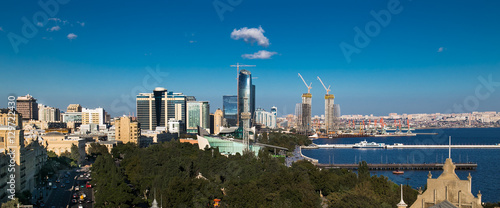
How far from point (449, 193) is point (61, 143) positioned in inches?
1775

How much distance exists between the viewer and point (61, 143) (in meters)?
47.5

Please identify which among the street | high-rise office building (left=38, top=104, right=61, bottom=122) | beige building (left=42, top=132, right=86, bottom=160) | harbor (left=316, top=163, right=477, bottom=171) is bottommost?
harbor (left=316, top=163, right=477, bottom=171)

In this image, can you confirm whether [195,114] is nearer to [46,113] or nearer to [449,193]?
[46,113]

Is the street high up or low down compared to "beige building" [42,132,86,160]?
down

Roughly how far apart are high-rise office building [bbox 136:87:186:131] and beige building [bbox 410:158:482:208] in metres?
88.3

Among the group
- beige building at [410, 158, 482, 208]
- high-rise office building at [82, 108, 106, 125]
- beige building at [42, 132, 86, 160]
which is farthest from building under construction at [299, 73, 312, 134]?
beige building at [410, 158, 482, 208]

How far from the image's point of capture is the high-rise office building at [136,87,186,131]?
9850 centimetres

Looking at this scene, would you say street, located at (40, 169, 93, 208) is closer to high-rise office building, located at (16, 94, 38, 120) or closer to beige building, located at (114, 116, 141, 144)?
beige building, located at (114, 116, 141, 144)

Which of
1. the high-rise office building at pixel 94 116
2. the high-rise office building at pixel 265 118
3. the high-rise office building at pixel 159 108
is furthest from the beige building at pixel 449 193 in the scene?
the high-rise office building at pixel 265 118

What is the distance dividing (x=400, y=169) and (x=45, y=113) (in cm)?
7845

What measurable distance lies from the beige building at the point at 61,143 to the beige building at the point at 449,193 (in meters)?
42.3

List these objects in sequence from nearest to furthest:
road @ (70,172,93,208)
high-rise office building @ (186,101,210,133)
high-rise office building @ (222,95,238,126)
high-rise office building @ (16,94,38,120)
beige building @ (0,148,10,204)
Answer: beige building @ (0,148,10,204), road @ (70,172,93,208), high-rise office building @ (16,94,38,120), high-rise office building @ (186,101,210,133), high-rise office building @ (222,95,238,126)

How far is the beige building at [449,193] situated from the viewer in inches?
392

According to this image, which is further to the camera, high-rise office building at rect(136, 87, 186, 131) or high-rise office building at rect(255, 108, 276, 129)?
high-rise office building at rect(255, 108, 276, 129)
